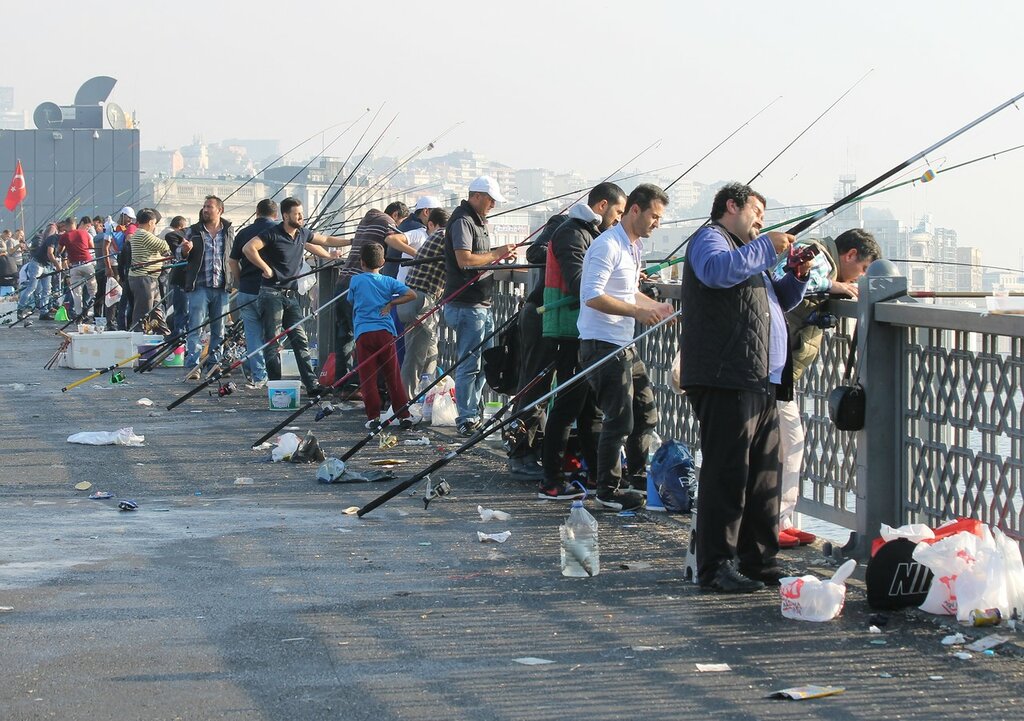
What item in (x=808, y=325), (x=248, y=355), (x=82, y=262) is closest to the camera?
(x=808, y=325)

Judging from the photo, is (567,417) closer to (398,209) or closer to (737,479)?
(737,479)

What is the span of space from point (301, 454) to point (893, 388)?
197 inches

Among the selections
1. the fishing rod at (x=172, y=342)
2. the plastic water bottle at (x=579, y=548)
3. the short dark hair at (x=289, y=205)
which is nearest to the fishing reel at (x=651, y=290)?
the plastic water bottle at (x=579, y=548)

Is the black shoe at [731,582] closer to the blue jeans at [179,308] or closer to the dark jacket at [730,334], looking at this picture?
the dark jacket at [730,334]

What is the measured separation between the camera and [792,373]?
22.4ft

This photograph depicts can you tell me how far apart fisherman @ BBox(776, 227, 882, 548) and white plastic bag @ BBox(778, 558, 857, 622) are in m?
1.22

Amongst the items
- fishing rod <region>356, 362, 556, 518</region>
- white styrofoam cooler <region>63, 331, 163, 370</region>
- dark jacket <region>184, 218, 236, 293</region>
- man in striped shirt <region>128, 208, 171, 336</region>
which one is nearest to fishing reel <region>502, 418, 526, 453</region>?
fishing rod <region>356, 362, 556, 518</region>

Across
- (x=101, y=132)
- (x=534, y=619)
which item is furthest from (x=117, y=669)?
(x=101, y=132)

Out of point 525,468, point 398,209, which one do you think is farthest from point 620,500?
point 398,209

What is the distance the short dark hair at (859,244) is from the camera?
759 centimetres

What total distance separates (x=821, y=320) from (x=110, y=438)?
6.55 metres

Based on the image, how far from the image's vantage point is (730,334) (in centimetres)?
654

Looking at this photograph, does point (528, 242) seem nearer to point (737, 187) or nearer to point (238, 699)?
point (737, 187)

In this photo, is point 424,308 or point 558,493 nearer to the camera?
point 558,493
